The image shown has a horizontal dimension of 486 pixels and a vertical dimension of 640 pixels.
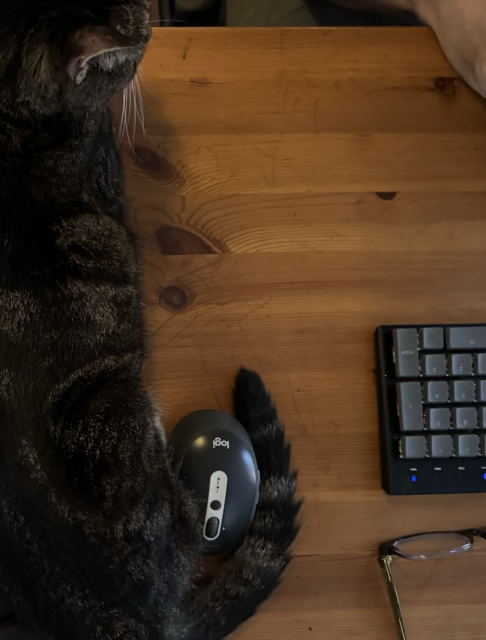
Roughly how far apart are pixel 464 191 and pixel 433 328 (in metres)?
0.20

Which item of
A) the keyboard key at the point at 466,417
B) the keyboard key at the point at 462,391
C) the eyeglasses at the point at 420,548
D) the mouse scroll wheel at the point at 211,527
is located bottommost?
the eyeglasses at the point at 420,548

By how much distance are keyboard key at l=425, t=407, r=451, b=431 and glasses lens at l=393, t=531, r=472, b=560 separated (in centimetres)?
13

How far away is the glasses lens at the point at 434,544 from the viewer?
0.63 metres

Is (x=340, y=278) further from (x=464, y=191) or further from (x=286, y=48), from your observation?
(x=286, y=48)

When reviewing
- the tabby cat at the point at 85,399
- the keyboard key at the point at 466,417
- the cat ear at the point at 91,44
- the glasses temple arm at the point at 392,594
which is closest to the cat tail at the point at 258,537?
the tabby cat at the point at 85,399

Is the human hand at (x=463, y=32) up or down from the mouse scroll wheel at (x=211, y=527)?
up

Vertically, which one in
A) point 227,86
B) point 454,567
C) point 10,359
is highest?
point 227,86

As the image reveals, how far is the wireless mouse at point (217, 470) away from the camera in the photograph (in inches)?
25.0

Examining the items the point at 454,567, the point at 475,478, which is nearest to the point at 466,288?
the point at 475,478

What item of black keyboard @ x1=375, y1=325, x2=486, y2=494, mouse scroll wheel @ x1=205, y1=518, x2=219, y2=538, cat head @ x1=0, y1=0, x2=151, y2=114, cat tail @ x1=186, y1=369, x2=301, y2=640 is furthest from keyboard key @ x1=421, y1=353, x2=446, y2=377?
cat head @ x1=0, y1=0, x2=151, y2=114

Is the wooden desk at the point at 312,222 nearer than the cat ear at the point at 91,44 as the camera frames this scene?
No

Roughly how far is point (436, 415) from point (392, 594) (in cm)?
22

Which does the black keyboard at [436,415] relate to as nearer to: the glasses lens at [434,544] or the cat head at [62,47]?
the glasses lens at [434,544]

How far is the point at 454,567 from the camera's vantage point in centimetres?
63
